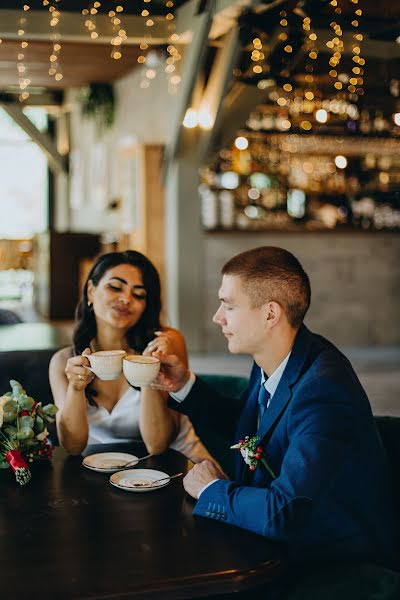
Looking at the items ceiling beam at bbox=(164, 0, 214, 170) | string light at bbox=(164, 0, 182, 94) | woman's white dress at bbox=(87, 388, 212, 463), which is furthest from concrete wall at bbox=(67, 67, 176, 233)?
woman's white dress at bbox=(87, 388, 212, 463)

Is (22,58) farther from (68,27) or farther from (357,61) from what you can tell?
(357,61)

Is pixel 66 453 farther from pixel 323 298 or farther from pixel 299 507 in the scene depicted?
pixel 323 298

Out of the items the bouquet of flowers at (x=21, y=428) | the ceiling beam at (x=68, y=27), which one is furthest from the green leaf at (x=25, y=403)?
the ceiling beam at (x=68, y=27)

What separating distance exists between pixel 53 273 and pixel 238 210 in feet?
10.3

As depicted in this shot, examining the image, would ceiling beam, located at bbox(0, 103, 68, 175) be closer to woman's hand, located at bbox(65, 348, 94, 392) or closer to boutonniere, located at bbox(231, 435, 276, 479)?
woman's hand, located at bbox(65, 348, 94, 392)

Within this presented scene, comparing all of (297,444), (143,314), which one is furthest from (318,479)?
(143,314)

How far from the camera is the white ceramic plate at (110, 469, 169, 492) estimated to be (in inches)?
67.3

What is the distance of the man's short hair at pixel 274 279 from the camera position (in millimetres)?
1777

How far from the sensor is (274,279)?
1.78m

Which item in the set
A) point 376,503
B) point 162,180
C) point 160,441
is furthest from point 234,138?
point 376,503

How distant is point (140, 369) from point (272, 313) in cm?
38

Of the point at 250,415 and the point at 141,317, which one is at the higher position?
the point at 141,317

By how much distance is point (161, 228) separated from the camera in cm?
852

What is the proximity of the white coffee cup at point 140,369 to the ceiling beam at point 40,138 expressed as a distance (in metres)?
9.33
